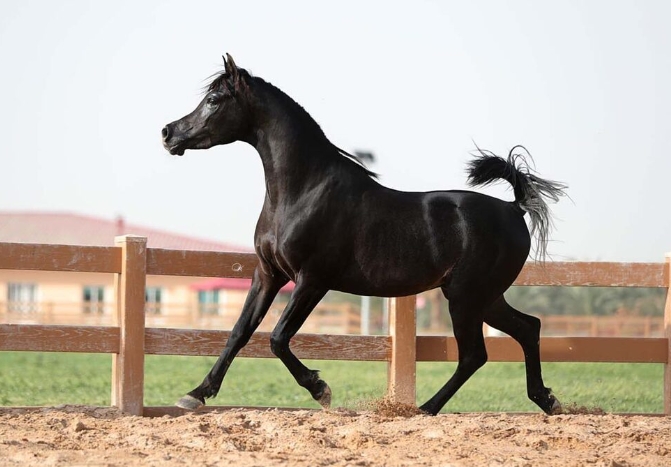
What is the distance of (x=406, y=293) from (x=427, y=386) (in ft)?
20.2

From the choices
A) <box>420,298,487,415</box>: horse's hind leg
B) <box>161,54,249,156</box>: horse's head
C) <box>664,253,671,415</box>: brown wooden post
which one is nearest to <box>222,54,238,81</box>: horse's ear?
<box>161,54,249,156</box>: horse's head

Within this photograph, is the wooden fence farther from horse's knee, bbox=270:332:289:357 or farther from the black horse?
horse's knee, bbox=270:332:289:357

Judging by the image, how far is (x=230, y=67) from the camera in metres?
6.25

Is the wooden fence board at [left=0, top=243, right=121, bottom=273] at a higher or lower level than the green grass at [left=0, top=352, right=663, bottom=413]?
higher

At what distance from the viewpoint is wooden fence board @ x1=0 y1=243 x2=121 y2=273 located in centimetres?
624

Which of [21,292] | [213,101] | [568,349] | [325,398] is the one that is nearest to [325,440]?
[325,398]

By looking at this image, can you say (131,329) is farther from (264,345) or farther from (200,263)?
(264,345)

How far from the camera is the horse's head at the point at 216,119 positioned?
6.27 m

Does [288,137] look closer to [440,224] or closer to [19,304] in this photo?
[440,224]

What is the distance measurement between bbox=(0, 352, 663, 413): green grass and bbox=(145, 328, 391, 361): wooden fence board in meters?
0.32

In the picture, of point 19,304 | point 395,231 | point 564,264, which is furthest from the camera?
point 19,304

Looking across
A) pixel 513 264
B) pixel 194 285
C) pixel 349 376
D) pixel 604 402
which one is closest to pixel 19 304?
pixel 194 285

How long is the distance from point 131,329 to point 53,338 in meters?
0.50

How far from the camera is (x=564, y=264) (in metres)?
7.21
